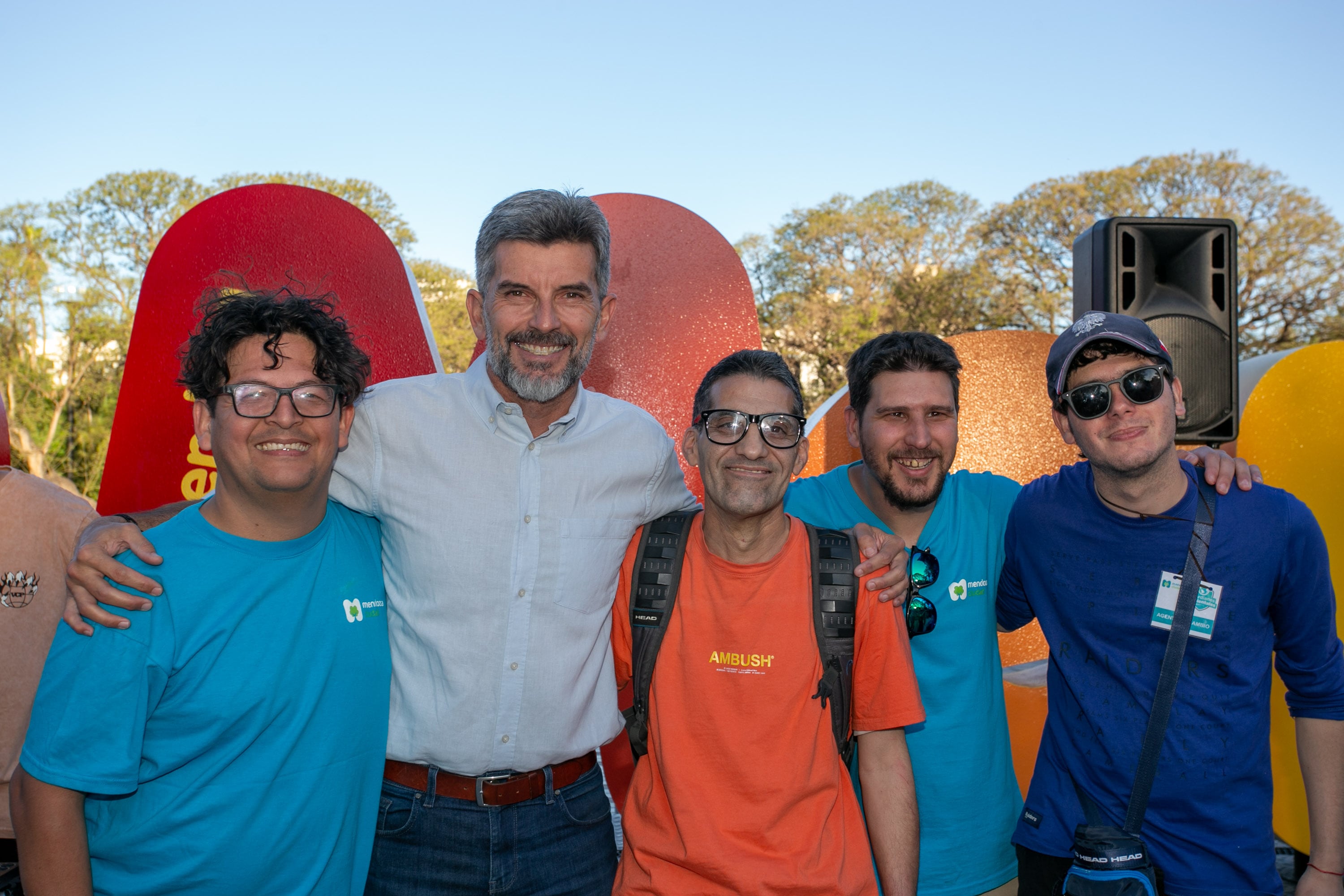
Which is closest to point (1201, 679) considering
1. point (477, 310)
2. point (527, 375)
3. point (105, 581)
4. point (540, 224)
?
point (527, 375)

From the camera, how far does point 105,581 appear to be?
68.3 inches

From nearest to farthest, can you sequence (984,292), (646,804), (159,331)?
(646,804), (159,331), (984,292)

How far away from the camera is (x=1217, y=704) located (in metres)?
2.20

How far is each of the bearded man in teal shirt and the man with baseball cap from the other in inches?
4.7

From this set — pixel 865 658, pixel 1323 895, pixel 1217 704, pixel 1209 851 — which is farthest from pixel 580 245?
pixel 1323 895

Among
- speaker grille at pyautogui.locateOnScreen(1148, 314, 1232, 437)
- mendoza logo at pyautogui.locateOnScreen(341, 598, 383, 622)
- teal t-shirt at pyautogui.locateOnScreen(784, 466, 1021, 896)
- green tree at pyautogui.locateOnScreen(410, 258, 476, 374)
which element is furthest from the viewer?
green tree at pyautogui.locateOnScreen(410, 258, 476, 374)

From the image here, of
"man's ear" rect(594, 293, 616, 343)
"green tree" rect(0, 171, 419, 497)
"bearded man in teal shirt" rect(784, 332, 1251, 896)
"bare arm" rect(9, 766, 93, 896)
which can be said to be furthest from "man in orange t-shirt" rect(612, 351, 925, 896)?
"green tree" rect(0, 171, 419, 497)

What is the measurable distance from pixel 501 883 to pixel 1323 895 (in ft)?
6.68

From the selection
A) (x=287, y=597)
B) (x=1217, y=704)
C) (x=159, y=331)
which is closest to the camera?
(x=287, y=597)

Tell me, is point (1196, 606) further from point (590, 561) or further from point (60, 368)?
point (60, 368)

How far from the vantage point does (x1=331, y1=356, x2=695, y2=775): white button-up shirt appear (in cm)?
215

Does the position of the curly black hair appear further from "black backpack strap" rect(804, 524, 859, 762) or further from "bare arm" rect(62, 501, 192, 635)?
"black backpack strap" rect(804, 524, 859, 762)

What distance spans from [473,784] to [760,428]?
1144 millimetres

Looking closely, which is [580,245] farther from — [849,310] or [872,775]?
[849,310]
